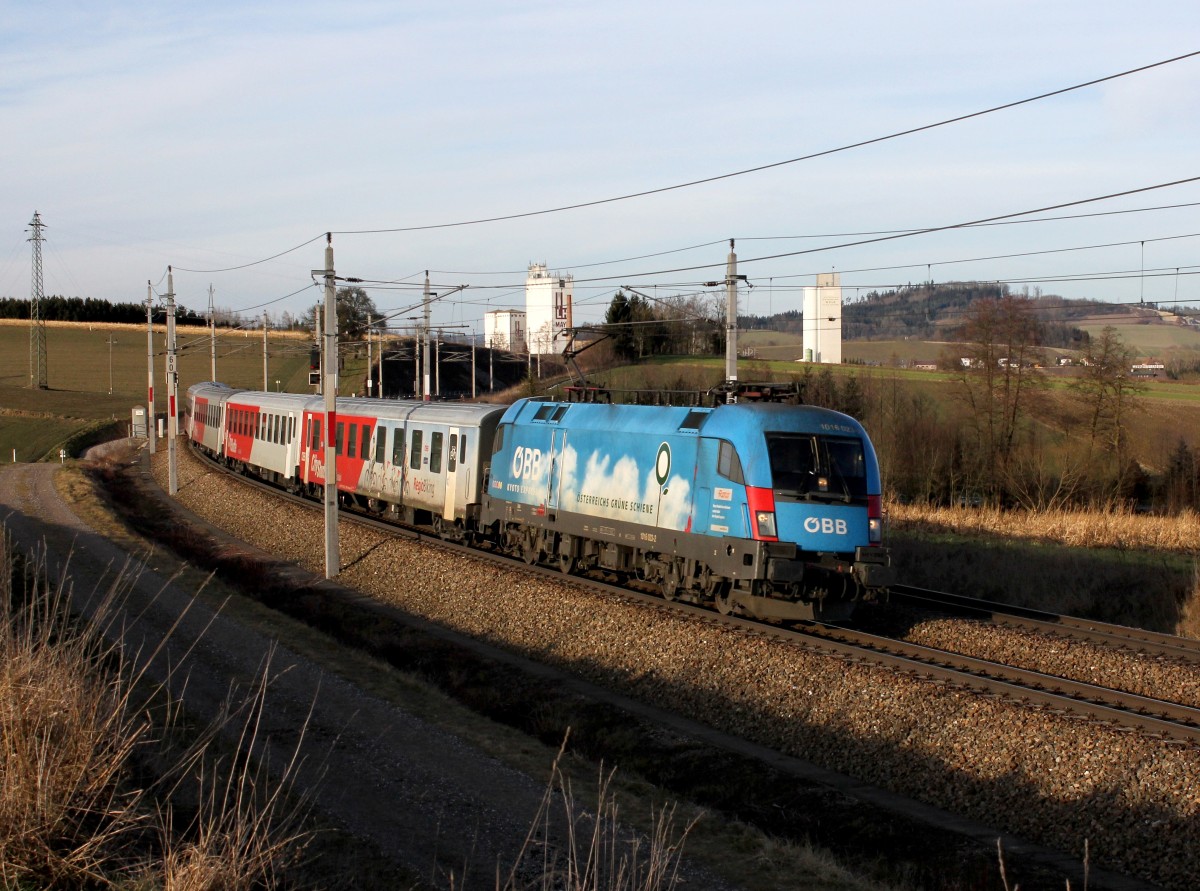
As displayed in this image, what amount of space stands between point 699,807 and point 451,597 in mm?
10922

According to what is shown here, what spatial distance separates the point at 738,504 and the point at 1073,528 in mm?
15157

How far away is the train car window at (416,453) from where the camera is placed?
26753 mm

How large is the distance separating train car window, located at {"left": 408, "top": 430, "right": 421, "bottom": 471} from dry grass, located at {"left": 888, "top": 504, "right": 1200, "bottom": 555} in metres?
12.4

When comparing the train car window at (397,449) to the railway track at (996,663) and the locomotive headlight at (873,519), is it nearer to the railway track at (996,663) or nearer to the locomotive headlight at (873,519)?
the railway track at (996,663)

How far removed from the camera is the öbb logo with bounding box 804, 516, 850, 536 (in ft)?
49.3

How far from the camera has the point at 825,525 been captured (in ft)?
49.4

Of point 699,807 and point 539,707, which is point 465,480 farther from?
point 699,807

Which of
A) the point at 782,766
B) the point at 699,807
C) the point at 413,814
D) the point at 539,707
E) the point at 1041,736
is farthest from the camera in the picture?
the point at 539,707

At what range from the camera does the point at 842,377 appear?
165 feet

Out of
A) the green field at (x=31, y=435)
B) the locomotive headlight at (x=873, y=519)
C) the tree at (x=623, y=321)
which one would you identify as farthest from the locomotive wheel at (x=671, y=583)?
the green field at (x=31, y=435)

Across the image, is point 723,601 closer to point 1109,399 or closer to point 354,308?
point 1109,399

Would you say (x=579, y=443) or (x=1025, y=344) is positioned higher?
(x=1025, y=344)

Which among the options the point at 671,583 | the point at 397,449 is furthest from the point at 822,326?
the point at 671,583

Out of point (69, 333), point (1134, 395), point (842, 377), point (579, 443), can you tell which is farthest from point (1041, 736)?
point (69, 333)
